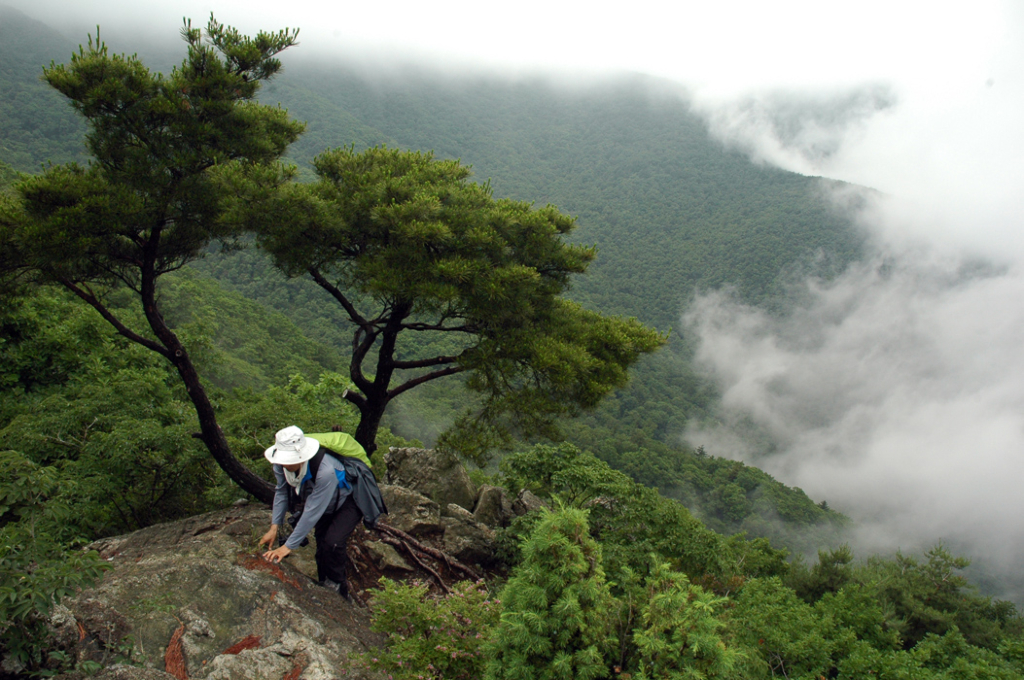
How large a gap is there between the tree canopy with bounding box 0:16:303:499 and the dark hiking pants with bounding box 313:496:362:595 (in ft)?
6.62

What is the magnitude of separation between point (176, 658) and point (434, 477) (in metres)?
6.24

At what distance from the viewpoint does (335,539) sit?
465 cm

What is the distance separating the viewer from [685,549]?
712 centimetres

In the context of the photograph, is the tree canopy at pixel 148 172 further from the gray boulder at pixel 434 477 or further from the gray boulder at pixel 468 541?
the gray boulder at pixel 434 477

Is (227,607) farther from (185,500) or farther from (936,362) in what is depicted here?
(936,362)

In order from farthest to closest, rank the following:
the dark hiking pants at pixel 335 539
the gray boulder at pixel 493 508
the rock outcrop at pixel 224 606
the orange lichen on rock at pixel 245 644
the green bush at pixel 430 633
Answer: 1. the gray boulder at pixel 493 508
2. the dark hiking pants at pixel 335 539
3. the orange lichen on rock at pixel 245 644
4. the rock outcrop at pixel 224 606
5. the green bush at pixel 430 633

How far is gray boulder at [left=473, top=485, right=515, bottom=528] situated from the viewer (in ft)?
31.1

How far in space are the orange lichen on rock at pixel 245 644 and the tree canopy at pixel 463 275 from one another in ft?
12.0

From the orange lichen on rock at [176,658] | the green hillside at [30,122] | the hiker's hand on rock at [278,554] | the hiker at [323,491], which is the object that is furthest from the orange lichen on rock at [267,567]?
the green hillside at [30,122]

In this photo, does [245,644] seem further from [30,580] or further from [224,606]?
[30,580]

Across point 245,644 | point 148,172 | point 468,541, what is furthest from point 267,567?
point 148,172

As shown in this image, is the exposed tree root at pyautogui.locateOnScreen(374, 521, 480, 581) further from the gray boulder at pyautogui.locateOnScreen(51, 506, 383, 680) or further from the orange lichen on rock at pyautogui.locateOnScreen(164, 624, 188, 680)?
the orange lichen on rock at pyautogui.locateOnScreen(164, 624, 188, 680)

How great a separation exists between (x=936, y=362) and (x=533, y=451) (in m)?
238

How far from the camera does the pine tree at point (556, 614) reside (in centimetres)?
291
